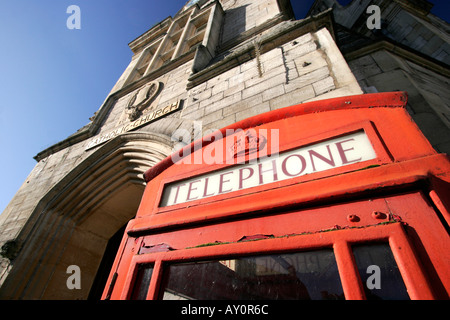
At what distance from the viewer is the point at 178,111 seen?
312cm

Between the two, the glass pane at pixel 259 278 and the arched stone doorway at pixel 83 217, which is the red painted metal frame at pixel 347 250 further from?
the arched stone doorway at pixel 83 217

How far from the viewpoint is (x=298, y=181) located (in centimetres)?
100

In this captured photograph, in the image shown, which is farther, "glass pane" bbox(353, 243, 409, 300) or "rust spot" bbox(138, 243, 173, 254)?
"rust spot" bbox(138, 243, 173, 254)

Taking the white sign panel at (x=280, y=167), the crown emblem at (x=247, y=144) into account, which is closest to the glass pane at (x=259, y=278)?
the white sign panel at (x=280, y=167)

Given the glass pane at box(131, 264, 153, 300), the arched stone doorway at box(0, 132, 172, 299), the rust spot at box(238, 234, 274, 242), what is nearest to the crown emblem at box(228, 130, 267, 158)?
the rust spot at box(238, 234, 274, 242)

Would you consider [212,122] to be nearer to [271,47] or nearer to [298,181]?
[271,47]

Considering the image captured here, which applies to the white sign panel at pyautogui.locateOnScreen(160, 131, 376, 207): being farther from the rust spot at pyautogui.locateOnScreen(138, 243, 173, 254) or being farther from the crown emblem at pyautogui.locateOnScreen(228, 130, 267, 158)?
the rust spot at pyautogui.locateOnScreen(138, 243, 173, 254)

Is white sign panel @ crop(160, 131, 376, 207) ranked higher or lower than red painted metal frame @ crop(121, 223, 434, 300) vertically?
higher

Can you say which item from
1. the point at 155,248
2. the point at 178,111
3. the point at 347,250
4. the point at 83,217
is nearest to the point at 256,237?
the point at 347,250

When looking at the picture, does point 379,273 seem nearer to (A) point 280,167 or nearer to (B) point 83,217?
(A) point 280,167

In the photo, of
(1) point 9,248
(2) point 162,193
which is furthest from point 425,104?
(1) point 9,248

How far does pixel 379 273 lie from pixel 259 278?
0.42m

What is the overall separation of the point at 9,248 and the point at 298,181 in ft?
13.1

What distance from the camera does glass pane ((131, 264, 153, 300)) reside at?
3.48 ft
